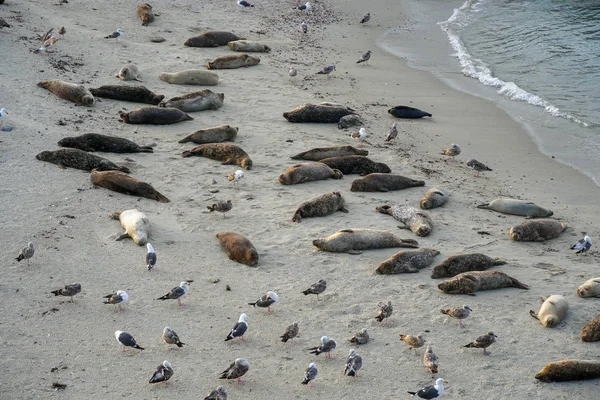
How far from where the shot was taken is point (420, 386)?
794cm

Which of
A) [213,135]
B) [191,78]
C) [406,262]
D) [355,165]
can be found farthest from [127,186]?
[191,78]

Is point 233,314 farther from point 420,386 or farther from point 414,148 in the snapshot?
point 414,148

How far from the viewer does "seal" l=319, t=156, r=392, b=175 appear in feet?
47.1

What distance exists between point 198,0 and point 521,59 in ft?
34.5

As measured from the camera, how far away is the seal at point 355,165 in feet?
47.1

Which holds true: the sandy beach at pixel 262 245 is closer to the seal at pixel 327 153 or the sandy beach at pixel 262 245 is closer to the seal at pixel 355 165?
the seal at pixel 327 153

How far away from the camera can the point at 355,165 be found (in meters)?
14.4

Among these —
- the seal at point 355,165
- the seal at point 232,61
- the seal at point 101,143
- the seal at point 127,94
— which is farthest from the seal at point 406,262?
the seal at point 232,61

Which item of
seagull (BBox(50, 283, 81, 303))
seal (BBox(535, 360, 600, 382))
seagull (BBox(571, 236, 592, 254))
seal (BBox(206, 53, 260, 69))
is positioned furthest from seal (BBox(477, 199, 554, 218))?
seal (BBox(206, 53, 260, 69))

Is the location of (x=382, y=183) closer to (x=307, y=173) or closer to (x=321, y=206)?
(x=307, y=173)

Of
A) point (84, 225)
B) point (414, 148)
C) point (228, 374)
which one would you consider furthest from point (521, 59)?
point (228, 374)

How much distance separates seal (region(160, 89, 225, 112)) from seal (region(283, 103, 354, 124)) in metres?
1.62

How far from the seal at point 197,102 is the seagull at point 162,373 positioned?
9826 millimetres

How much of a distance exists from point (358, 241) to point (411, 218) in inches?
55.6
